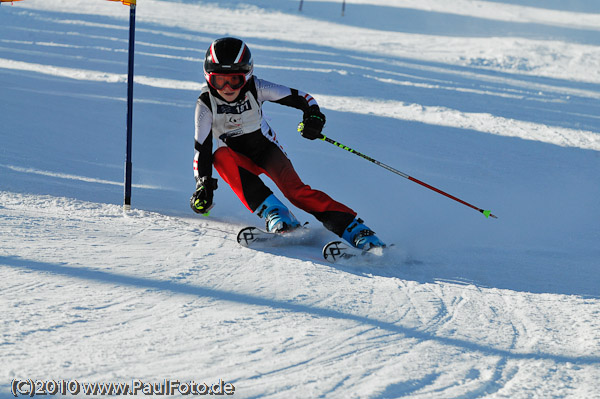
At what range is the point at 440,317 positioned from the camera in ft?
11.0

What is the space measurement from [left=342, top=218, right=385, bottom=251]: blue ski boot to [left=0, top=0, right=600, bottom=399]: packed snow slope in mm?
161

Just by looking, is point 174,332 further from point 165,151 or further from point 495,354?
point 165,151

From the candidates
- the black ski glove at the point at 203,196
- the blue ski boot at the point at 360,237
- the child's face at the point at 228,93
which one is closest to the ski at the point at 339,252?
the blue ski boot at the point at 360,237

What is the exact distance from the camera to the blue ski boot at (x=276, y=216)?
4.44 meters

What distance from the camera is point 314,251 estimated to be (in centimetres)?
443

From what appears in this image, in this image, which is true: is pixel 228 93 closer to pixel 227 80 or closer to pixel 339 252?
pixel 227 80

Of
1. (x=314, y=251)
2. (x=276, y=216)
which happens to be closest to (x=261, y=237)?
(x=276, y=216)

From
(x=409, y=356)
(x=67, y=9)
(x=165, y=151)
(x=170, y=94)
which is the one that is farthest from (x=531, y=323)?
(x=67, y=9)

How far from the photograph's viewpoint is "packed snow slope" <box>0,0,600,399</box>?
2664mm

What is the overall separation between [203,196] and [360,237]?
3.73 ft

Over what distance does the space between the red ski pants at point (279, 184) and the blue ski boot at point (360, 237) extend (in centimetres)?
4

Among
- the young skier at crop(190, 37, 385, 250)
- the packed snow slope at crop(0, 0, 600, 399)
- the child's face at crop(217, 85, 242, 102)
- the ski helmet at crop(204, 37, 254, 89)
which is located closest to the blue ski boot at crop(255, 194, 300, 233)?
the young skier at crop(190, 37, 385, 250)

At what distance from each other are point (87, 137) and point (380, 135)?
150 inches

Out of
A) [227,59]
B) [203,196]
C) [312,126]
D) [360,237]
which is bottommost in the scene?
[360,237]
